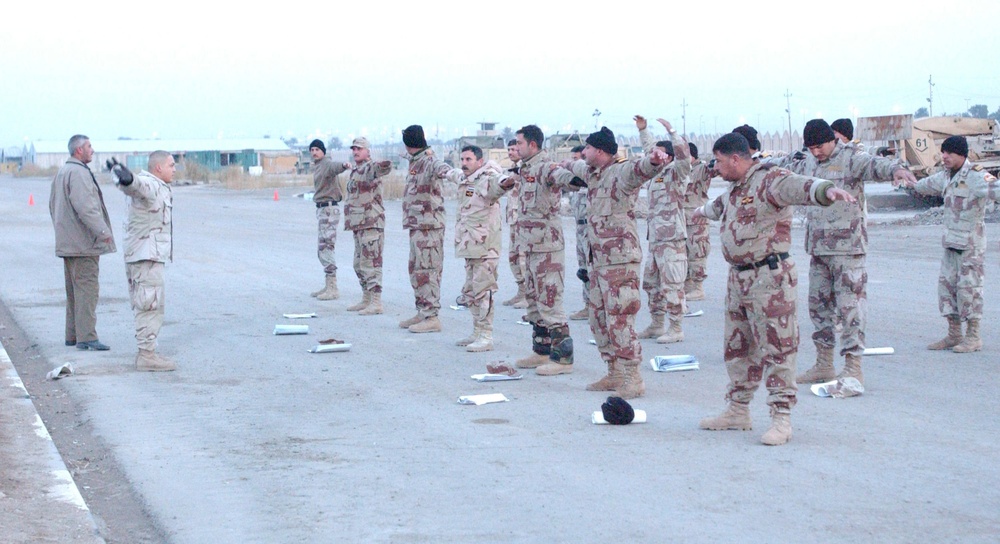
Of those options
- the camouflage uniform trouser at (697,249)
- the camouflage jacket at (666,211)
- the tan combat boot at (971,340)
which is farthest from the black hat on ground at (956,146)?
the camouflage uniform trouser at (697,249)

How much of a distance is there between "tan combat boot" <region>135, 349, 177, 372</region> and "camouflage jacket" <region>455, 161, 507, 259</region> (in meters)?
2.85

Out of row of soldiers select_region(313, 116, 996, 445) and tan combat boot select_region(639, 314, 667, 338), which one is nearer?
row of soldiers select_region(313, 116, 996, 445)

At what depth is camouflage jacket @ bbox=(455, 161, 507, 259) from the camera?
33.6 feet

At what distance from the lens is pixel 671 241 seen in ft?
36.0

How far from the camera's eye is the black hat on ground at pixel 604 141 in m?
8.17

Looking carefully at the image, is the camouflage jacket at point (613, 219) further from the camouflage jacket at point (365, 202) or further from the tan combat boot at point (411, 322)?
the camouflage jacket at point (365, 202)

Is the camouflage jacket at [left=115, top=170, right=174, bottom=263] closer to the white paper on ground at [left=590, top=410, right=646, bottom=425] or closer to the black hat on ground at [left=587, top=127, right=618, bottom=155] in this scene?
the black hat on ground at [left=587, top=127, right=618, bottom=155]

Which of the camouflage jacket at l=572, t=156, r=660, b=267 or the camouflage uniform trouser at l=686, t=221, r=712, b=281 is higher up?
the camouflage jacket at l=572, t=156, r=660, b=267

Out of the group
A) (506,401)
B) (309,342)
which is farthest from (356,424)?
(309,342)

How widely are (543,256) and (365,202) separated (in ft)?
13.8

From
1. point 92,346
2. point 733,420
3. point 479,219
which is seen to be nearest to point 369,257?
point 479,219

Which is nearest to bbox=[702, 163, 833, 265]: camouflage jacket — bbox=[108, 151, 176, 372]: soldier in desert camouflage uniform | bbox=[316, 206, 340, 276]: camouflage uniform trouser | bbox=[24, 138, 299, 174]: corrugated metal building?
bbox=[108, 151, 176, 372]: soldier in desert camouflage uniform

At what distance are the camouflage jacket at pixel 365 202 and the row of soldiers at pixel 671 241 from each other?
0.03m

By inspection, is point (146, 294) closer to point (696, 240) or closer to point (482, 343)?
point (482, 343)
